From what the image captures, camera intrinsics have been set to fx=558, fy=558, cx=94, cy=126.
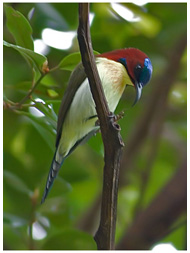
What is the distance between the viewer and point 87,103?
1590 mm

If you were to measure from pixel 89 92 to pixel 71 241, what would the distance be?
41cm

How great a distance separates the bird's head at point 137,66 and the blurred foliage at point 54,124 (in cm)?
15

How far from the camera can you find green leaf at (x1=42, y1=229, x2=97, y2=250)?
141 centimetres

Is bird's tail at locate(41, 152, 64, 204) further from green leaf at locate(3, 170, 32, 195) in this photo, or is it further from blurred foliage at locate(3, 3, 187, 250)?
green leaf at locate(3, 170, 32, 195)

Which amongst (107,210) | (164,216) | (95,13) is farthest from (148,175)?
(107,210)

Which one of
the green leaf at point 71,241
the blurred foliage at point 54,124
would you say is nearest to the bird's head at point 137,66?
the blurred foliage at point 54,124

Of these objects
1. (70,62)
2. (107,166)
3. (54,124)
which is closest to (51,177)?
(54,124)

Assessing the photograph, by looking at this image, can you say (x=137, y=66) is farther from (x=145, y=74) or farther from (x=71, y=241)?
(x=71, y=241)

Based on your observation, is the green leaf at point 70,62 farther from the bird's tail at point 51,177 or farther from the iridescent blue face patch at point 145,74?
the bird's tail at point 51,177

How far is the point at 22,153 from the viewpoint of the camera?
204 cm

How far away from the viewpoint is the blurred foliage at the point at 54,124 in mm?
1515

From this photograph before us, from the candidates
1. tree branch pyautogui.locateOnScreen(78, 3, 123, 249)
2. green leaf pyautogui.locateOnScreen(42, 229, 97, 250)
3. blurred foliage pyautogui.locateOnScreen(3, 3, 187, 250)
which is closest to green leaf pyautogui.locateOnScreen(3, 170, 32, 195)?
blurred foliage pyautogui.locateOnScreen(3, 3, 187, 250)

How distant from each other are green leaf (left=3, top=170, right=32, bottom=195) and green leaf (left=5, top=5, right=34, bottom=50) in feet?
1.81

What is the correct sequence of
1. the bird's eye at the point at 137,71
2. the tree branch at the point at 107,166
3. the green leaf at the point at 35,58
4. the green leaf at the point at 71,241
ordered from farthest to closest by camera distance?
the bird's eye at the point at 137,71 < the green leaf at the point at 71,241 < the green leaf at the point at 35,58 < the tree branch at the point at 107,166
